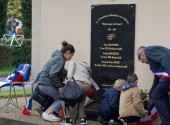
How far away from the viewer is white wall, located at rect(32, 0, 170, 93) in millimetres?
9000

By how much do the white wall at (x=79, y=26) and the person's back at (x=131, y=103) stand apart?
33.8 inches

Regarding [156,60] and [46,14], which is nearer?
[156,60]

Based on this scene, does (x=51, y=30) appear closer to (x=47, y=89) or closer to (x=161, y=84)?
(x=47, y=89)

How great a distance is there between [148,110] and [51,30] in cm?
302

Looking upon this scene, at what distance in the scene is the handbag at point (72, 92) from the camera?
8.73 meters

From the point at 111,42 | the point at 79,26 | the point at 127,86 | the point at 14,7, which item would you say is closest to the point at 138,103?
the point at 127,86

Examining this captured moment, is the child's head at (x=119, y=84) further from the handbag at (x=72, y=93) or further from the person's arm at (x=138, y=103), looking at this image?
the handbag at (x=72, y=93)

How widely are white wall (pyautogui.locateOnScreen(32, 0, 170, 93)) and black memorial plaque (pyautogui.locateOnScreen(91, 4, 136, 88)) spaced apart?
0.12 meters

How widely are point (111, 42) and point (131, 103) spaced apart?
1689 millimetres

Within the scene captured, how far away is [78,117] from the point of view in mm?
9352

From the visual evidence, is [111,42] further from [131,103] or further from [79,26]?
[131,103]

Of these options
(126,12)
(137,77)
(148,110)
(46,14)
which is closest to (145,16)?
(126,12)

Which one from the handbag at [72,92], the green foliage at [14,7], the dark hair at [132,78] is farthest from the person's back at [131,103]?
the green foliage at [14,7]

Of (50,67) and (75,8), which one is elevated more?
(75,8)
